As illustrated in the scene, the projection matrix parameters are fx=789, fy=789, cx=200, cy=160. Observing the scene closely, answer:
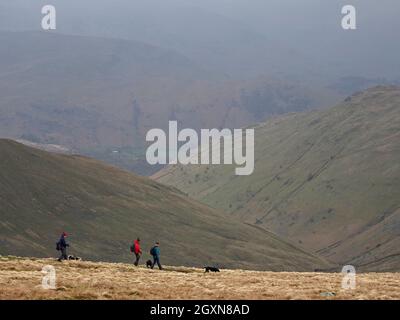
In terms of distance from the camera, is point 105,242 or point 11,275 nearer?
point 11,275

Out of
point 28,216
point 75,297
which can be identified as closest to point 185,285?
point 75,297

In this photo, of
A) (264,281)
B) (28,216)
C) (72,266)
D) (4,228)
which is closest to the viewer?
(264,281)

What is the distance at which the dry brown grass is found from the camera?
4238 cm

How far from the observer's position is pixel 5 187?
628ft

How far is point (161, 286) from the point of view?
47.4 metres

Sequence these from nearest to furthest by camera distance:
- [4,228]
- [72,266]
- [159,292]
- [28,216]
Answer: [159,292], [72,266], [4,228], [28,216]

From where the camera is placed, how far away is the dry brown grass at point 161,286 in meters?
42.4

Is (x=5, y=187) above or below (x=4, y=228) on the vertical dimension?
above

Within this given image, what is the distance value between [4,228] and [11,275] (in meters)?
125

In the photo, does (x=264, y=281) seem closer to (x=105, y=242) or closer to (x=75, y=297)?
(x=75, y=297)
